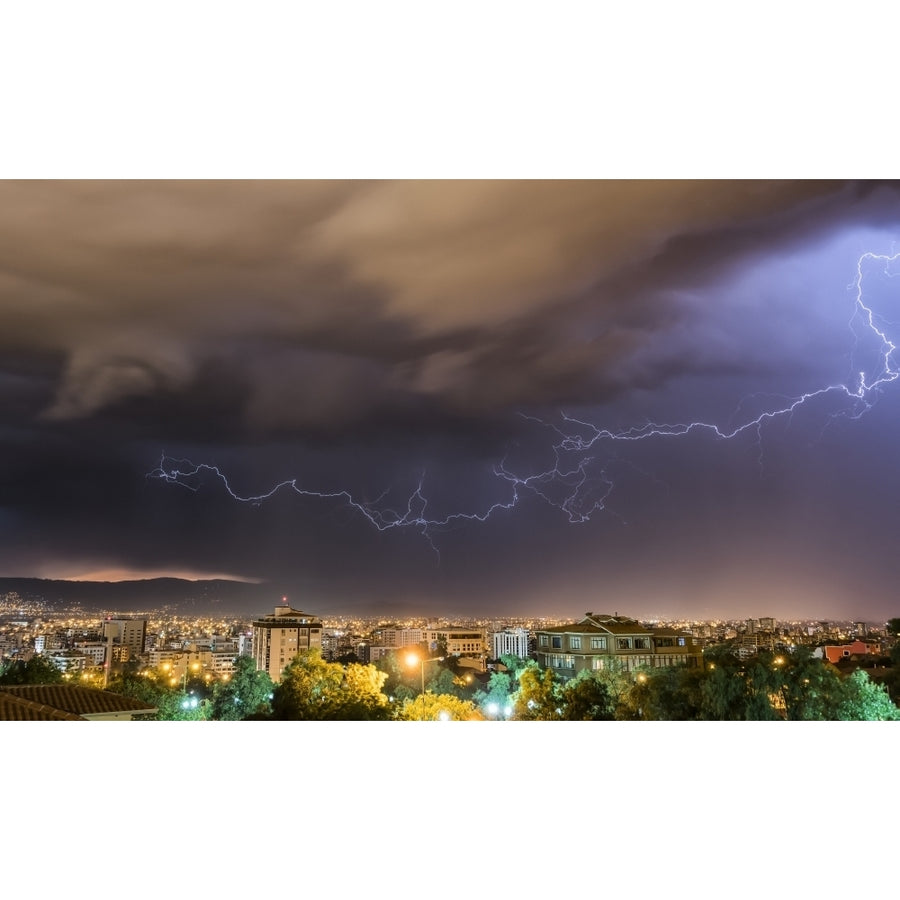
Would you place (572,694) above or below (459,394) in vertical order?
below

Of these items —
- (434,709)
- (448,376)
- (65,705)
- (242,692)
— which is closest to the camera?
(65,705)

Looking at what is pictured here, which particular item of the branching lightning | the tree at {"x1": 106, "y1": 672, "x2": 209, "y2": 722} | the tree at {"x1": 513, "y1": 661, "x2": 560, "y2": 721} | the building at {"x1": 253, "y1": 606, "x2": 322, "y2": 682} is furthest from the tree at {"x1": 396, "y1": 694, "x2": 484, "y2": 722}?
the tree at {"x1": 106, "y1": 672, "x2": 209, "y2": 722}

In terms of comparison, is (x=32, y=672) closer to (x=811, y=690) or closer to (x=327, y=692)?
(x=327, y=692)

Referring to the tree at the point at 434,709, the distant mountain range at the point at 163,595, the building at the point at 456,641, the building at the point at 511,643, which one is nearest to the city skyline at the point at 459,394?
the distant mountain range at the point at 163,595

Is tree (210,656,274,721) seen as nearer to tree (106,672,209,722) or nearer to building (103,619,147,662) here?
tree (106,672,209,722)

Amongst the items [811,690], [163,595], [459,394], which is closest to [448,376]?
[459,394]

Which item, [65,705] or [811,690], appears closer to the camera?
[65,705]

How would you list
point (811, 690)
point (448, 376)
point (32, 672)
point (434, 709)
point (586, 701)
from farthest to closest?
point (32, 672) < point (448, 376) < point (434, 709) < point (586, 701) < point (811, 690)
